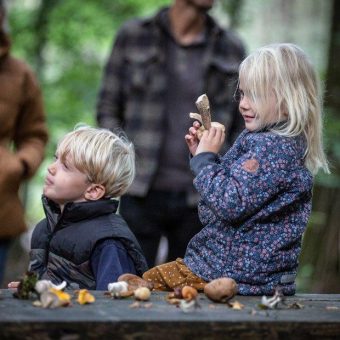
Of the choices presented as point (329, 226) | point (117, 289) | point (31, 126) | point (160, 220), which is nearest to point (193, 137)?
point (117, 289)

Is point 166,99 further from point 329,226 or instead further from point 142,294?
point 142,294

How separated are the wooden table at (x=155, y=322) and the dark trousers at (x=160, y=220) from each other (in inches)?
89.7

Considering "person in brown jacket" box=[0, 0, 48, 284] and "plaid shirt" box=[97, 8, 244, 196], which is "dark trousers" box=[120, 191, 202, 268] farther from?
"person in brown jacket" box=[0, 0, 48, 284]

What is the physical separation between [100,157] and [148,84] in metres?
1.85

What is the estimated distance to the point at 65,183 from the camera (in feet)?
11.3

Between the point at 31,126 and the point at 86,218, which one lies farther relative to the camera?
the point at 31,126

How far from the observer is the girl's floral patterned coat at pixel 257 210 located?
2949 mm

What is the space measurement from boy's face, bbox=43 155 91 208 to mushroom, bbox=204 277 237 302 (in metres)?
0.89

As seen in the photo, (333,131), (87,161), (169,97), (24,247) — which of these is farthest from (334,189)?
(24,247)

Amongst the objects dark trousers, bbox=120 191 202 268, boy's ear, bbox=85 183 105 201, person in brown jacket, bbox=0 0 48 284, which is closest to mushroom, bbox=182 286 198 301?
boy's ear, bbox=85 183 105 201

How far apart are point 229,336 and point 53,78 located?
303 inches

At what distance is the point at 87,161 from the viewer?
346cm

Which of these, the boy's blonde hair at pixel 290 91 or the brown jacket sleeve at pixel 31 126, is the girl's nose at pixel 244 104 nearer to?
the boy's blonde hair at pixel 290 91

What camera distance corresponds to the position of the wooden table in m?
2.26
